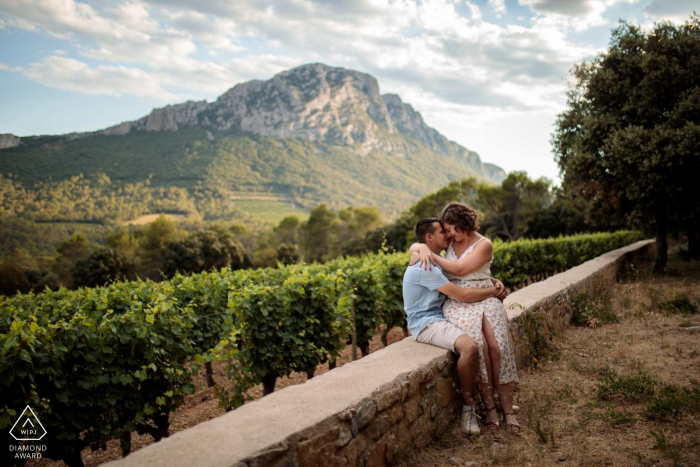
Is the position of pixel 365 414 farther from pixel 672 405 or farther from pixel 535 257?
pixel 535 257

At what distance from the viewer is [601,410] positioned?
133 inches

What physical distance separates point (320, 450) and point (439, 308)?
190cm

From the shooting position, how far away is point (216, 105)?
165000mm

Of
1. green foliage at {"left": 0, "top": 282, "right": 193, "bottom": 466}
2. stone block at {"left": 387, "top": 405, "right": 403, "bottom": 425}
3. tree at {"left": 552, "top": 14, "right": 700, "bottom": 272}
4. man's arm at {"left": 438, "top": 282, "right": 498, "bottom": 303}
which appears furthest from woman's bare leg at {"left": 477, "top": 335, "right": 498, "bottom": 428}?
tree at {"left": 552, "top": 14, "right": 700, "bottom": 272}

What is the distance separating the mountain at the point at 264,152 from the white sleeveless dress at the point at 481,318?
3350 inches

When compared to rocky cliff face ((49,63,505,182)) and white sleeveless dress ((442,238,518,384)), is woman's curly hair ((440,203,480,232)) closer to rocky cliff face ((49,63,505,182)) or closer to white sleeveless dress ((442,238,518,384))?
white sleeveless dress ((442,238,518,384))

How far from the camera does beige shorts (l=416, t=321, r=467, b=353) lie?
134 inches

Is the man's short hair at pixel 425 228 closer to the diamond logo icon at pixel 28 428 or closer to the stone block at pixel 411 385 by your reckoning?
the stone block at pixel 411 385

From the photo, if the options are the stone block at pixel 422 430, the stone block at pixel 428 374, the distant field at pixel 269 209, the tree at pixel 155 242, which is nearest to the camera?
the stone block at pixel 422 430

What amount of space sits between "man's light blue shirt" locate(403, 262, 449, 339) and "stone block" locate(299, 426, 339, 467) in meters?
1.60

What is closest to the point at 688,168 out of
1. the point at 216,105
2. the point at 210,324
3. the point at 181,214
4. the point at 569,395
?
the point at 569,395

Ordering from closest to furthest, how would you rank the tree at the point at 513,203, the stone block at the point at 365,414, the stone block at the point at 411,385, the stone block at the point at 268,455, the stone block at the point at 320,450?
the stone block at the point at 268,455
the stone block at the point at 320,450
the stone block at the point at 365,414
the stone block at the point at 411,385
the tree at the point at 513,203

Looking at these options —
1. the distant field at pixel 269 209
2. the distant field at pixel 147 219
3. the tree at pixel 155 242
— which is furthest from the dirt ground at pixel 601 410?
the distant field at pixel 269 209

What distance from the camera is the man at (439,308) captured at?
10.7 feet
